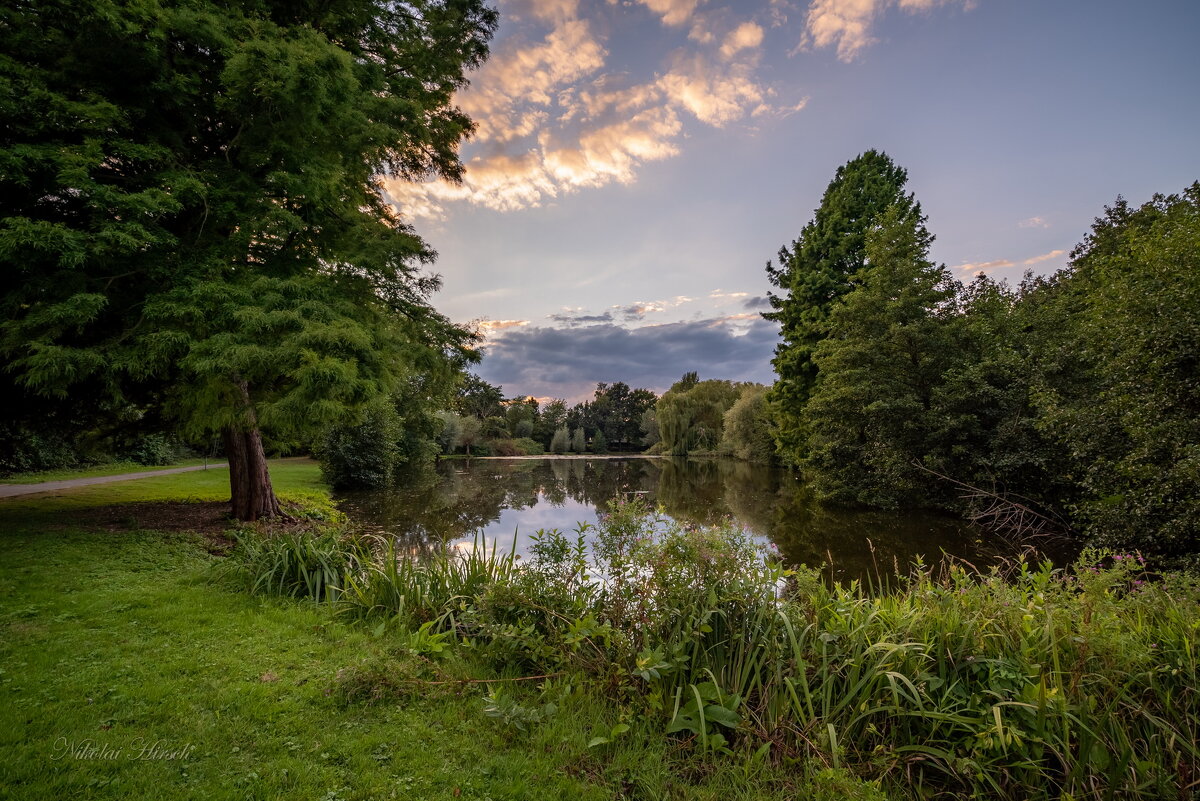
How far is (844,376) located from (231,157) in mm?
17037

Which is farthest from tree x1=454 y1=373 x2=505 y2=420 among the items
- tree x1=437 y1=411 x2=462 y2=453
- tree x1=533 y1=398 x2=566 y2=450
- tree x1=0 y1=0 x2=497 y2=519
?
tree x1=0 y1=0 x2=497 y2=519

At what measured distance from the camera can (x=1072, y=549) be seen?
399 inches

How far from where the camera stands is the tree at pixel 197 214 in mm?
5855

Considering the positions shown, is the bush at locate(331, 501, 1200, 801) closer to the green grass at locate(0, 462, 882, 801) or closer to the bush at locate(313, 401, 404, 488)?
the green grass at locate(0, 462, 882, 801)

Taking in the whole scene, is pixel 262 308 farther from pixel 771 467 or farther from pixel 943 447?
pixel 771 467

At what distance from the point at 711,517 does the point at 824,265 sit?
18.2 metres

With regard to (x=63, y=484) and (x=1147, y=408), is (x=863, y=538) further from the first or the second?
(x=63, y=484)

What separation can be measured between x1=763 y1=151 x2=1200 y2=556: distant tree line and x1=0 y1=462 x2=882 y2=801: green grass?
855 centimetres

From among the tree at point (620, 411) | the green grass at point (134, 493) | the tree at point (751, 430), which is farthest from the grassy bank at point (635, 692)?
the tree at point (620, 411)

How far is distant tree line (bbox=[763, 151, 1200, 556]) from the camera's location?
721 centimetres

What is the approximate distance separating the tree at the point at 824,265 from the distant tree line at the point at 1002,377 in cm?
10

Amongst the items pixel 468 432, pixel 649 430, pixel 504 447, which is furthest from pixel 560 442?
pixel 468 432

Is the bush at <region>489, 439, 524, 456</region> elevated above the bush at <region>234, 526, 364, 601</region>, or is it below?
below

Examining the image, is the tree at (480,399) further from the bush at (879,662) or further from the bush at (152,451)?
the bush at (879,662)
